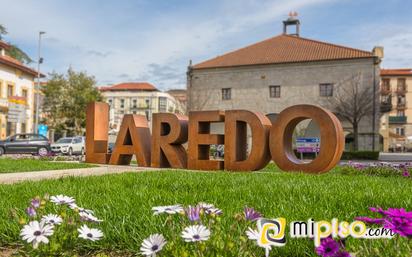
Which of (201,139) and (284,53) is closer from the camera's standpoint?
(201,139)

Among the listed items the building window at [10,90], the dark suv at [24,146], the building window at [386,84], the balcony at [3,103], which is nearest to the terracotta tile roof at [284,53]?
the building window at [10,90]

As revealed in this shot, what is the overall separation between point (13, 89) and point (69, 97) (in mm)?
5966

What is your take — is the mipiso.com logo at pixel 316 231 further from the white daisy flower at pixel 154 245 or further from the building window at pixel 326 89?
the building window at pixel 326 89

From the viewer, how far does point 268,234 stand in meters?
2.61

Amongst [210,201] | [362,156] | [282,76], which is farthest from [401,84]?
[210,201]

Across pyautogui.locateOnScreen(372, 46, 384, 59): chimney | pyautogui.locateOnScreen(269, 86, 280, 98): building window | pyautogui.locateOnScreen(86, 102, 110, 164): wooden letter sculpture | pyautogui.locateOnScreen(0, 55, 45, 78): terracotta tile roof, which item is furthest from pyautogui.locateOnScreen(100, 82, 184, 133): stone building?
pyautogui.locateOnScreen(86, 102, 110, 164): wooden letter sculpture

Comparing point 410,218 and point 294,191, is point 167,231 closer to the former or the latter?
point 410,218

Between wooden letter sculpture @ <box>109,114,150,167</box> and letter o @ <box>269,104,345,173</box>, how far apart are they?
4.53 metres

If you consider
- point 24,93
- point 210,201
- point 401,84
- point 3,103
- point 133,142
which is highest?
point 401,84

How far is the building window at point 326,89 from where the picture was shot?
138 ft

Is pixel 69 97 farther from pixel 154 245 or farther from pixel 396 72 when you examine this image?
pixel 396 72

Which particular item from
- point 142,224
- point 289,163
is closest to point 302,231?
point 142,224

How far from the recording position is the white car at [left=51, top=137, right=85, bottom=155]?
1317 inches

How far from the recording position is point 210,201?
210 inches
